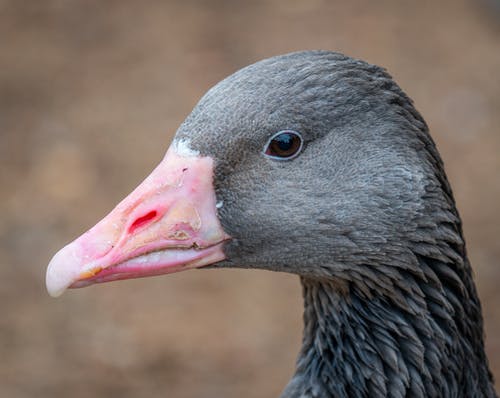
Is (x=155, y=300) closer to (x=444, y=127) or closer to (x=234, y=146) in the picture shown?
(x=444, y=127)

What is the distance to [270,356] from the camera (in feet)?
22.6

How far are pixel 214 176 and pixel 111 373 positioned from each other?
3966 mm

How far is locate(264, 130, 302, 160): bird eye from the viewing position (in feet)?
10.6

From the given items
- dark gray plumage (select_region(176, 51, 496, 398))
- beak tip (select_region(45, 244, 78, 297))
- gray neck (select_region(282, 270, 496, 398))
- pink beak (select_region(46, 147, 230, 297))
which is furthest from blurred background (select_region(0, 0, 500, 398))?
beak tip (select_region(45, 244, 78, 297))

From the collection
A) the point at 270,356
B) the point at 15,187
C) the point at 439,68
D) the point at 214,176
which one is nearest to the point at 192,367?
the point at 270,356

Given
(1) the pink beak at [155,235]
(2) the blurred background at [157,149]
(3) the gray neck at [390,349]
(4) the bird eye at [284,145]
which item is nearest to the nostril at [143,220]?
(1) the pink beak at [155,235]

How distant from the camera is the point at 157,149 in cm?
868

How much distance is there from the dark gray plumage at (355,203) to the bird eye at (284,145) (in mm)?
26

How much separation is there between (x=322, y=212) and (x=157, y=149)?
5.56 metres

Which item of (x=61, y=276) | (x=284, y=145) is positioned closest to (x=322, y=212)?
(x=284, y=145)

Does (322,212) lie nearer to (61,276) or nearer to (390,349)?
(390,349)

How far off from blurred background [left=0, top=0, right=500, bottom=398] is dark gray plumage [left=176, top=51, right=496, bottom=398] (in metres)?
3.40

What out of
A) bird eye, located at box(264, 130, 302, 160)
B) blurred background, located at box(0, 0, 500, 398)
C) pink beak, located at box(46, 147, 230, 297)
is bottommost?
pink beak, located at box(46, 147, 230, 297)

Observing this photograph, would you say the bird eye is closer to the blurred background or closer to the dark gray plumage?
the dark gray plumage
